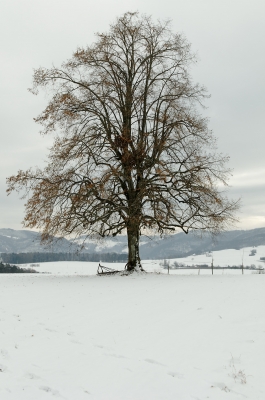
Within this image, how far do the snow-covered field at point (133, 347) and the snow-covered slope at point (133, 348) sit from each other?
1 centimetres

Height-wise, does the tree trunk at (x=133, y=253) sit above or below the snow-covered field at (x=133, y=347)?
above

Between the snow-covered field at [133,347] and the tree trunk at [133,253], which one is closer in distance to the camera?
the snow-covered field at [133,347]

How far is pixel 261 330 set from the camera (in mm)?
8695

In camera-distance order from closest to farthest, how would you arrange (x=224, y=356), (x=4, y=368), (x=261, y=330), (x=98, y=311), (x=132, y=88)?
(x=4, y=368) < (x=224, y=356) < (x=261, y=330) < (x=98, y=311) < (x=132, y=88)

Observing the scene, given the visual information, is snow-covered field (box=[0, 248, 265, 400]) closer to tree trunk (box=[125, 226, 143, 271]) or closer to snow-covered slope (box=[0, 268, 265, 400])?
snow-covered slope (box=[0, 268, 265, 400])

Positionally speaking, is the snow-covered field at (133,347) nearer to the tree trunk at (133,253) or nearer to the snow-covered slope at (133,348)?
the snow-covered slope at (133,348)

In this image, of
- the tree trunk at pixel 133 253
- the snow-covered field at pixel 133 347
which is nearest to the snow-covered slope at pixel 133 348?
the snow-covered field at pixel 133 347

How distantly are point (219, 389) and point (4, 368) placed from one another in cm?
345

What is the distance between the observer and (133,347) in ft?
25.2

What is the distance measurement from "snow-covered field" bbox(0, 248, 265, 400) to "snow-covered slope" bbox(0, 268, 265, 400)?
0.01 m

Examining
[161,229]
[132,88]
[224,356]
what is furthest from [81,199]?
[224,356]

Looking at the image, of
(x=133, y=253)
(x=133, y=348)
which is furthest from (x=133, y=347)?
(x=133, y=253)

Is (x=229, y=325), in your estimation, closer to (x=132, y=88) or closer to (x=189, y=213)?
(x=189, y=213)

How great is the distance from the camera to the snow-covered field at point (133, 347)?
5.73 metres
